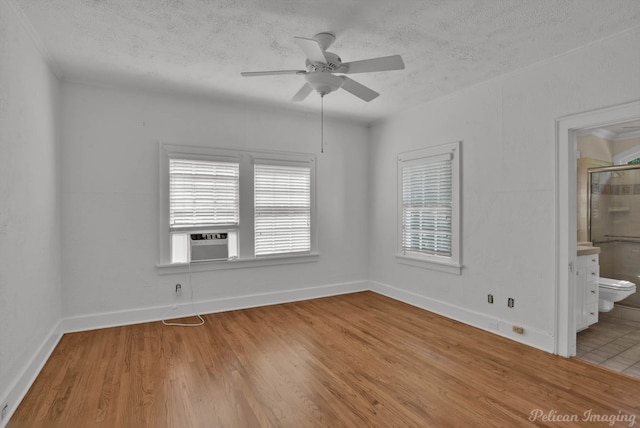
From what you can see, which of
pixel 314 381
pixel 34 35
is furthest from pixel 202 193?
pixel 314 381

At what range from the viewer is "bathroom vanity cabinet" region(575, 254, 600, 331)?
362cm

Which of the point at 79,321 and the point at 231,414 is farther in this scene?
the point at 79,321

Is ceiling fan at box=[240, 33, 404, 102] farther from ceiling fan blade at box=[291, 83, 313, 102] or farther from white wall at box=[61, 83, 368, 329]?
white wall at box=[61, 83, 368, 329]

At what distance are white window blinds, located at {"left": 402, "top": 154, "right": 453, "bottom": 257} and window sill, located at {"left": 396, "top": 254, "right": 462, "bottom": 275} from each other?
11 cm

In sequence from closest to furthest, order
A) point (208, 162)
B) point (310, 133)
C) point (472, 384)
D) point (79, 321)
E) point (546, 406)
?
1. point (546, 406)
2. point (472, 384)
3. point (79, 321)
4. point (208, 162)
5. point (310, 133)

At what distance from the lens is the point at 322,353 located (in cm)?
320

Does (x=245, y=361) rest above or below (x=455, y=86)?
below

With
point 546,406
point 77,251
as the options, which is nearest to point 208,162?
point 77,251

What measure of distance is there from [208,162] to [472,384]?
3.77m

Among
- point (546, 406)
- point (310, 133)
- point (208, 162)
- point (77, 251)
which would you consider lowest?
point (546, 406)

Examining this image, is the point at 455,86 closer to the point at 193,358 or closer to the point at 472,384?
the point at 472,384

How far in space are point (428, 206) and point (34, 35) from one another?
4.44m

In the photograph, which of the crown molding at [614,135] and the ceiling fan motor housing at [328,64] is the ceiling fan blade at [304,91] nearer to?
the ceiling fan motor housing at [328,64]

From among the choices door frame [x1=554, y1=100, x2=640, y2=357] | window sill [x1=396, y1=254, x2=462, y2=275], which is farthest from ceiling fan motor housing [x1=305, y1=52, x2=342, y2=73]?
window sill [x1=396, y1=254, x2=462, y2=275]
